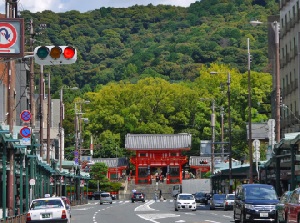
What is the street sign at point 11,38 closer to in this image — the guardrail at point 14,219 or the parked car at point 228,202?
the guardrail at point 14,219

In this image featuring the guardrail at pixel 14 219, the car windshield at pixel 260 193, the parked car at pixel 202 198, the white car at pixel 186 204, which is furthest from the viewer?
the parked car at pixel 202 198

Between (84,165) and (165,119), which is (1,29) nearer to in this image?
(84,165)

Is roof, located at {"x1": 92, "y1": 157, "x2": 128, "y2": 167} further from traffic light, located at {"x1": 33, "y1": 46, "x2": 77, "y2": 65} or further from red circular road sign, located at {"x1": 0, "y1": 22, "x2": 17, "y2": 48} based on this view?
traffic light, located at {"x1": 33, "y1": 46, "x2": 77, "y2": 65}

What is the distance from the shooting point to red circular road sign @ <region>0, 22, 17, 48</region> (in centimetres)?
2566

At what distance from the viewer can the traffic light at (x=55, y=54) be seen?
24.4 metres

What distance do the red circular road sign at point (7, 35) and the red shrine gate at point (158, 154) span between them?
119 meters

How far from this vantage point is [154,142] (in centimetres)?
14938

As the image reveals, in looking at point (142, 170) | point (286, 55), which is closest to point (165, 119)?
point (142, 170)

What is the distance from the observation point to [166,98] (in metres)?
161

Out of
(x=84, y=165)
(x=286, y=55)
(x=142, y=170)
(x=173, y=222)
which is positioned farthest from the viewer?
(x=142, y=170)

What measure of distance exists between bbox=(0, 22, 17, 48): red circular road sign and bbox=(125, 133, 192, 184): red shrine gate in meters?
119

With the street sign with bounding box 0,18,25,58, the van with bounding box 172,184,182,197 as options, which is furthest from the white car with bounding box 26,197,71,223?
the van with bounding box 172,184,182,197

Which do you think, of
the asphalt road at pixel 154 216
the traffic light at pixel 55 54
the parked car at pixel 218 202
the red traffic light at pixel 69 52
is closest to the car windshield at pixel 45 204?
the asphalt road at pixel 154 216

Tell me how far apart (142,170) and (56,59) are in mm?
125833
